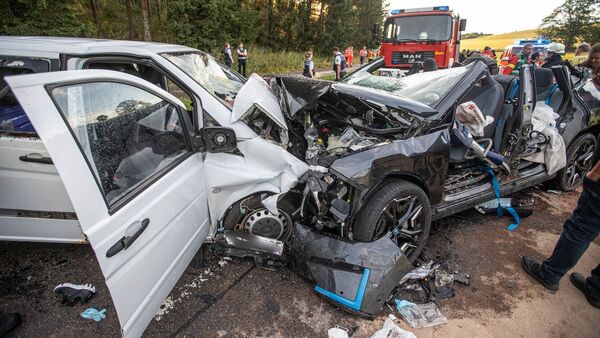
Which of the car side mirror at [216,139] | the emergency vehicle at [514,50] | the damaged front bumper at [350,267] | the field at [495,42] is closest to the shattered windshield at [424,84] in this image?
the damaged front bumper at [350,267]

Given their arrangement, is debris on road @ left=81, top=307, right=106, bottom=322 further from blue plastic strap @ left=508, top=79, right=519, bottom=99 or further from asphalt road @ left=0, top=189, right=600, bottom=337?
blue plastic strap @ left=508, top=79, right=519, bottom=99

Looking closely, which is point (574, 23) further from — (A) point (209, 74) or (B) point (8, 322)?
(B) point (8, 322)

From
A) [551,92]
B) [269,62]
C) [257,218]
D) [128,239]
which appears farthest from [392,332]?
[269,62]

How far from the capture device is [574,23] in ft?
138

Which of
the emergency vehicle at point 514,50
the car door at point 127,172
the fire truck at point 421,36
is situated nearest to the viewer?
the car door at point 127,172

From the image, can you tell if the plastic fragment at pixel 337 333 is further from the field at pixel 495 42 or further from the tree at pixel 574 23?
the tree at pixel 574 23

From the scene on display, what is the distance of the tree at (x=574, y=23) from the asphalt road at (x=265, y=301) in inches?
2003

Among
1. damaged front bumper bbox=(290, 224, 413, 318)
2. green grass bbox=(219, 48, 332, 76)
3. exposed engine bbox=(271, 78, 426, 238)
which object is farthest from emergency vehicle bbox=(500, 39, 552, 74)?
damaged front bumper bbox=(290, 224, 413, 318)

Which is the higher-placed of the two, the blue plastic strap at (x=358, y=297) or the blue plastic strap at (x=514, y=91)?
the blue plastic strap at (x=514, y=91)

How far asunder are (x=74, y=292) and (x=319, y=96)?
2.36m

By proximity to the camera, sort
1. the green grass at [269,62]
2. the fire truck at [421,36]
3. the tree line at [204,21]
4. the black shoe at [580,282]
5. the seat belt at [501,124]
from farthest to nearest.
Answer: the green grass at [269,62] → the tree line at [204,21] → the fire truck at [421,36] → the seat belt at [501,124] → the black shoe at [580,282]

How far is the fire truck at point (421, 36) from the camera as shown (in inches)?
395

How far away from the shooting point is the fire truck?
32.9 feet

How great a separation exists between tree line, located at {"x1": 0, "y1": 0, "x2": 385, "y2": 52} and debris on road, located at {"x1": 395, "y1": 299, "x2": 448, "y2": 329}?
11.9 m
